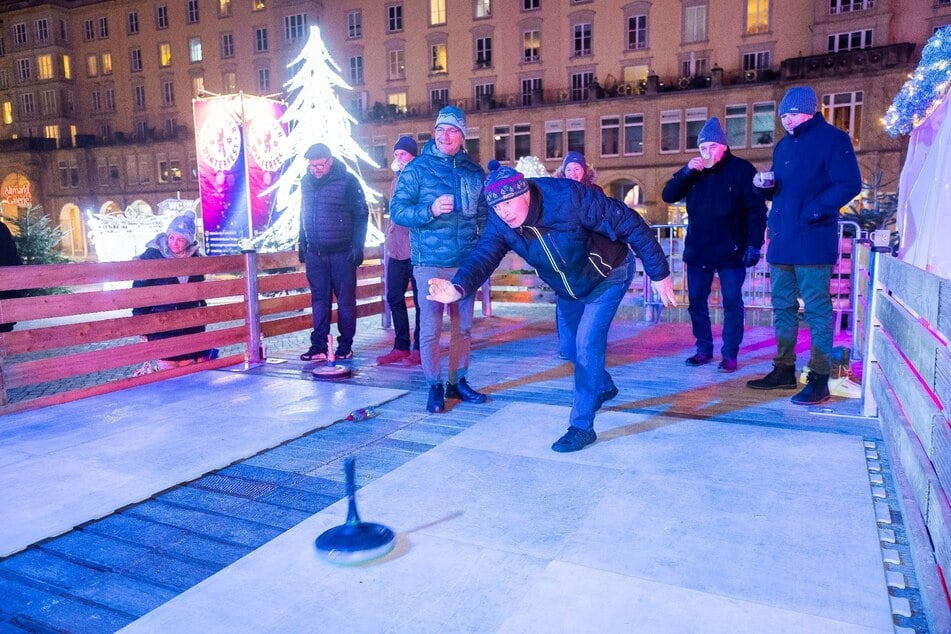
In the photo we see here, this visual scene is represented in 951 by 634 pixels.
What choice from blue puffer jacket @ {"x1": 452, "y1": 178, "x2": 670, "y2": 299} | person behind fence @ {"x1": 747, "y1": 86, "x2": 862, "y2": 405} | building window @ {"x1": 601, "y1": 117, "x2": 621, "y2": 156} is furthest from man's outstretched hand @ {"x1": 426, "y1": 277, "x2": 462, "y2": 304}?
building window @ {"x1": 601, "y1": 117, "x2": 621, "y2": 156}

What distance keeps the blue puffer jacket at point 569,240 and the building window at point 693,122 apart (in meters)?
32.6

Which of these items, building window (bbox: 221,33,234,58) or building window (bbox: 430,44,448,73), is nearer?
building window (bbox: 430,44,448,73)

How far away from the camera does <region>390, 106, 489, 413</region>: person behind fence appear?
5.11m

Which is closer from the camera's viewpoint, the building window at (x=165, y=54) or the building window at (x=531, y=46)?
the building window at (x=531, y=46)

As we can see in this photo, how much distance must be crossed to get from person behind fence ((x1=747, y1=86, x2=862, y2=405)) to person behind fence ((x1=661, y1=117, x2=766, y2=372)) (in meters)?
0.85

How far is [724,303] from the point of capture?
256 inches

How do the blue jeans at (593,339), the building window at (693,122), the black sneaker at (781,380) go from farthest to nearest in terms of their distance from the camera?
the building window at (693,122) → the black sneaker at (781,380) → the blue jeans at (593,339)

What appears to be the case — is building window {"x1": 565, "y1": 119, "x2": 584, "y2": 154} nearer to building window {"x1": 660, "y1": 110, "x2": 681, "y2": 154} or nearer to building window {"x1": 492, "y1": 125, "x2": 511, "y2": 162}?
building window {"x1": 492, "y1": 125, "x2": 511, "y2": 162}

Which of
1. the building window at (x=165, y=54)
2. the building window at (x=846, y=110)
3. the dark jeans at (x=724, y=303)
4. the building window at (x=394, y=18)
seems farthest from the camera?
the building window at (x=165, y=54)

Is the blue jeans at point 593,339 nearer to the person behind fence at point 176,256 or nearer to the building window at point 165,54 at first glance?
the person behind fence at point 176,256

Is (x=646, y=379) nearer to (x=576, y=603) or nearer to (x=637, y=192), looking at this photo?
(x=576, y=603)

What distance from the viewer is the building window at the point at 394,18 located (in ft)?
142

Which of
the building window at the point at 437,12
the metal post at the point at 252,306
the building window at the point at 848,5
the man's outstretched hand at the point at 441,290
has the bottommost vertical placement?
the metal post at the point at 252,306

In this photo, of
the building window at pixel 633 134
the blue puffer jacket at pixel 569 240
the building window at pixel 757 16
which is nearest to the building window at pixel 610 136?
the building window at pixel 633 134
